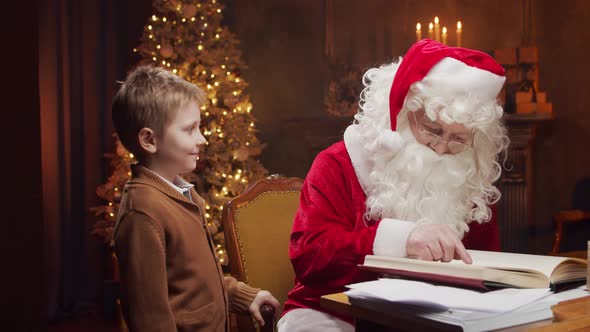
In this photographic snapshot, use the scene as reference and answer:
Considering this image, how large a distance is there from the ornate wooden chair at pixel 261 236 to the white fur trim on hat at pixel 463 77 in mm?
847

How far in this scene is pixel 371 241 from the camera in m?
1.85

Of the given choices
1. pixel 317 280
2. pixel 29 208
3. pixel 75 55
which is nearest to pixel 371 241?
pixel 317 280

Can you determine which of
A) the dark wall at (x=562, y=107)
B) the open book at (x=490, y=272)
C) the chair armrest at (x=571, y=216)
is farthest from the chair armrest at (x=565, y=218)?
the open book at (x=490, y=272)

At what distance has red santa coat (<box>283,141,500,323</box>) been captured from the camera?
186 cm

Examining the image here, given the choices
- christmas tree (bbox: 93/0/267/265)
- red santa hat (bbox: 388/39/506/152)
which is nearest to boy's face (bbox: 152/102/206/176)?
red santa hat (bbox: 388/39/506/152)

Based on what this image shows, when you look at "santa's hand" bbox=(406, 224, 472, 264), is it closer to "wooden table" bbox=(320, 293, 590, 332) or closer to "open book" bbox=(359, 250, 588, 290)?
"open book" bbox=(359, 250, 588, 290)

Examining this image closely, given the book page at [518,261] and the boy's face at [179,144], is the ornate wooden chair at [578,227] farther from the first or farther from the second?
the boy's face at [179,144]

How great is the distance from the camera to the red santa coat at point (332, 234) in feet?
6.11

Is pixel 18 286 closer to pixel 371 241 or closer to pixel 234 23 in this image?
pixel 371 241

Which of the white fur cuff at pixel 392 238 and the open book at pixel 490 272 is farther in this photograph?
the white fur cuff at pixel 392 238

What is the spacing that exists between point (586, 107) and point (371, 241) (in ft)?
13.8

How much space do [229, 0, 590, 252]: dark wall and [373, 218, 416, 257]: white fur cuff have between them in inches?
150

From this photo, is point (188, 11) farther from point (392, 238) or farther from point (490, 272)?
point (490, 272)

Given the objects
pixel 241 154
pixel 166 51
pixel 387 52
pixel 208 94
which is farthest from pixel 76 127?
pixel 387 52
